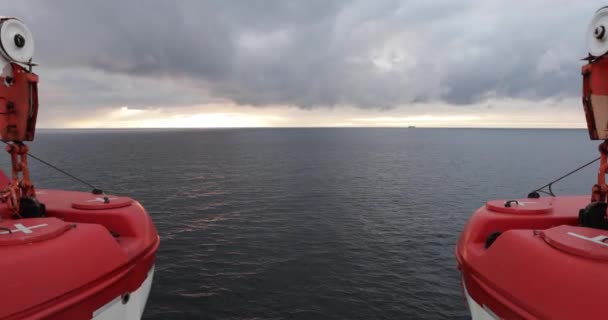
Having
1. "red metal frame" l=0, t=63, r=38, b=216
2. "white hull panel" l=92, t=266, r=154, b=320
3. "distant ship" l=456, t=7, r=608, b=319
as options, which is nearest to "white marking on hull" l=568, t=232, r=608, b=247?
"distant ship" l=456, t=7, r=608, b=319

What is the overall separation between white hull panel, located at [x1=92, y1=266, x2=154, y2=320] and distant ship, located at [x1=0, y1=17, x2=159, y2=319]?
28mm

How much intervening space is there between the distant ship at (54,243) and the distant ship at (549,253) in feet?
32.7

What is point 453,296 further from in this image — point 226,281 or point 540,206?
point 226,281

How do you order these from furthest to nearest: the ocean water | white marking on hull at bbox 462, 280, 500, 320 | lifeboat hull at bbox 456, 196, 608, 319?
the ocean water, white marking on hull at bbox 462, 280, 500, 320, lifeboat hull at bbox 456, 196, 608, 319

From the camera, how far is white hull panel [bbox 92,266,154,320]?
333 inches

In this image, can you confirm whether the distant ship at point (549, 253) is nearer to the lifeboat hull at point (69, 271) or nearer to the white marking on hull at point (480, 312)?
the white marking on hull at point (480, 312)

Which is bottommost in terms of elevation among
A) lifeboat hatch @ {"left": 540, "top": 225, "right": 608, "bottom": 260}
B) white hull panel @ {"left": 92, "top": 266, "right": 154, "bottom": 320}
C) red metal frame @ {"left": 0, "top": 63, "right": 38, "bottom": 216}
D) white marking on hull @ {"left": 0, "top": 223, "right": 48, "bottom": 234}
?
white hull panel @ {"left": 92, "top": 266, "right": 154, "bottom": 320}

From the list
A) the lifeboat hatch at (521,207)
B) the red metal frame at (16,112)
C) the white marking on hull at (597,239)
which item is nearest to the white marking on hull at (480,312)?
the white marking on hull at (597,239)

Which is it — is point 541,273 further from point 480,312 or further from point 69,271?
point 69,271

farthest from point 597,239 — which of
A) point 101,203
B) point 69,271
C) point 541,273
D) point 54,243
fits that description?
point 101,203

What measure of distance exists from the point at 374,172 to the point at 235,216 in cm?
4118

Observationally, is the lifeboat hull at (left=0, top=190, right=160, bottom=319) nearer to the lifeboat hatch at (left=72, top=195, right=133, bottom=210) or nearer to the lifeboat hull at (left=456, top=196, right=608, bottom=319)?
the lifeboat hatch at (left=72, top=195, right=133, bottom=210)

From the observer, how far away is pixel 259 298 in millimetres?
17703

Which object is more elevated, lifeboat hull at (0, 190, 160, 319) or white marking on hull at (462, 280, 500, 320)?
lifeboat hull at (0, 190, 160, 319)
